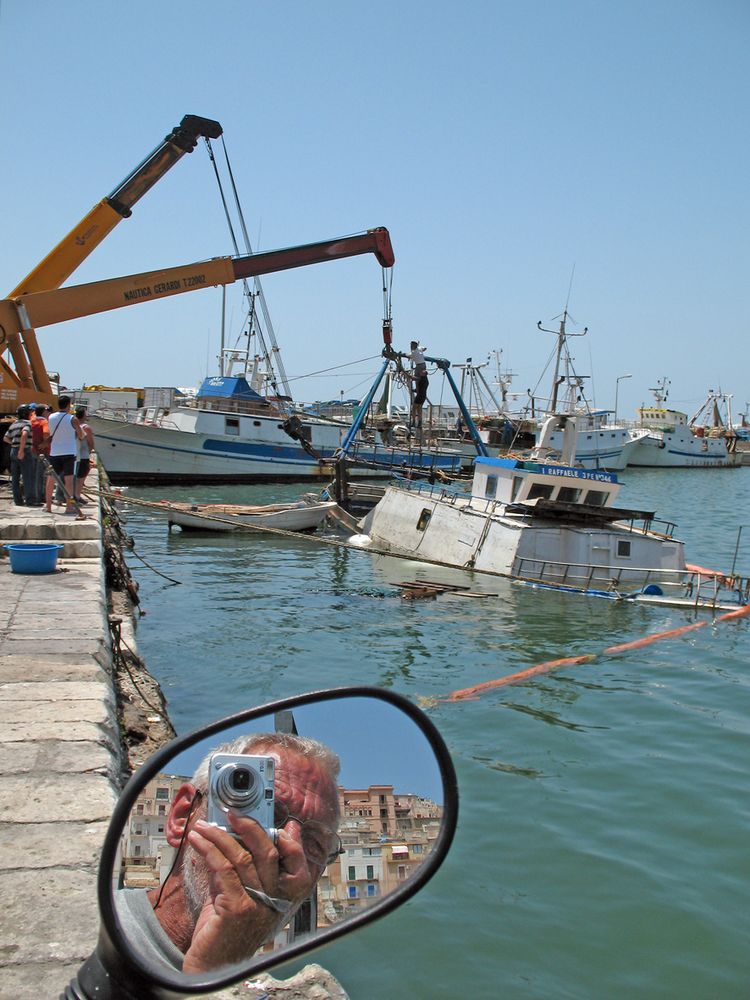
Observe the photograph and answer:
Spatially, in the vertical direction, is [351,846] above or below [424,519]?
above

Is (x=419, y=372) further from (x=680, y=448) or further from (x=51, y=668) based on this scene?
(x=680, y=448)

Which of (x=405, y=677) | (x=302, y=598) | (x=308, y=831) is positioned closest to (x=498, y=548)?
(x=302, y=598)

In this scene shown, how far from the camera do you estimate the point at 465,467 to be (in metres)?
51.2

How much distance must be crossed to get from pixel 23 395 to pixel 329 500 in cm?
1136

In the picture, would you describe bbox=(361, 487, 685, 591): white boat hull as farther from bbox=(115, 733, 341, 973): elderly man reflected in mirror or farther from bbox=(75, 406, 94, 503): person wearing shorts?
bbox=(115, 733, 341, 973): elderly man reflected in mirror

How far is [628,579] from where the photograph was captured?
1961 cm

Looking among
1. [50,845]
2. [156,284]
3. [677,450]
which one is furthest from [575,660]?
[677,450]

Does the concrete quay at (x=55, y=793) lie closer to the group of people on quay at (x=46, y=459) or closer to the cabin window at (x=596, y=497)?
the group of people on quay at (x=46, y=459)

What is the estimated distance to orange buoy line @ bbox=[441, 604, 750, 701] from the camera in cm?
1143

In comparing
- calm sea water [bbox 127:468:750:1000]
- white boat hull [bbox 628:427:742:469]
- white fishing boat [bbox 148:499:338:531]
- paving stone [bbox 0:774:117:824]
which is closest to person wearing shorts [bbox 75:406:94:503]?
calm sea water [bbox 127:468:750:1000]

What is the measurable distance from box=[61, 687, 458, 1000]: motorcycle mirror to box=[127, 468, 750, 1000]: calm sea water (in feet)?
10.8

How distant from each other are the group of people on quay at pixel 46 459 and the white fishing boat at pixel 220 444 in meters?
24.8

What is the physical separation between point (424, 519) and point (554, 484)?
3.78 meters

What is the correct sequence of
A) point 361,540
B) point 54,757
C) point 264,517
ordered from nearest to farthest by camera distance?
point 54,757, point 361,540, point 264,517
